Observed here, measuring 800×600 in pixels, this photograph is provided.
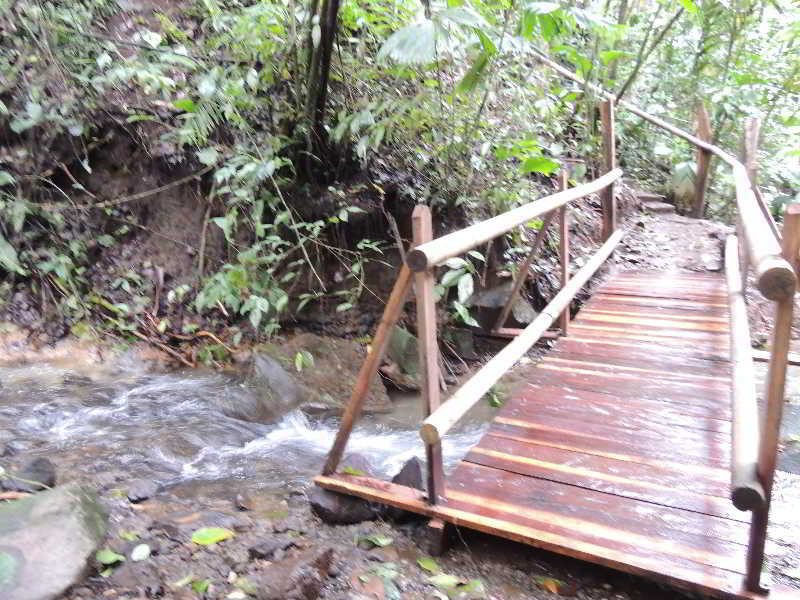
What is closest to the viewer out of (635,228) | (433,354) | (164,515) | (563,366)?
(433,354)

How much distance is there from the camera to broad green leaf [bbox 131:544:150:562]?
2.08m

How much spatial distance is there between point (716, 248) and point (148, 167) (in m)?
5.88

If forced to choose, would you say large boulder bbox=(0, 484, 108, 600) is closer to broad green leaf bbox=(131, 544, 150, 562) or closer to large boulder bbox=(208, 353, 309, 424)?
broad green leaf bbox=(131, 544, 150, 562)

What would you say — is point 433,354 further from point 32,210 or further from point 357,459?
point 32,210

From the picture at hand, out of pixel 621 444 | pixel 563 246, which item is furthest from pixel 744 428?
pixel 563 246

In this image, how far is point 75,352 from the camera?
16.9 feet

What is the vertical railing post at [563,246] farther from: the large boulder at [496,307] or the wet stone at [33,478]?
the wet stone at [33,478]

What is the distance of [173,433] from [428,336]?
2455 mm

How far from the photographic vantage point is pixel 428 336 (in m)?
2.02

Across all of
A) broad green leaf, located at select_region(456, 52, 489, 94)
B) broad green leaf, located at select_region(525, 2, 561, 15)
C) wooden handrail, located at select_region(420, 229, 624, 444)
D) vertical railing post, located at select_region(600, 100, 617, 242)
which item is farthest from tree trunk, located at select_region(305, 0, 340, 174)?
vertical railing post, located at select_region(600, 100, 617, 242)

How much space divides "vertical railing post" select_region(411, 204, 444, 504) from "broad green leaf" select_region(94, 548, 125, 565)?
44.6 inches

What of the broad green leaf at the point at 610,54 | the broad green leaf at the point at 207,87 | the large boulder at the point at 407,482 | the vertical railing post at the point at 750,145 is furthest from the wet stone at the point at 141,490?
the broad green leaf at the point at 610,54

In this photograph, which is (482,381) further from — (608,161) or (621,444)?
(608,161)

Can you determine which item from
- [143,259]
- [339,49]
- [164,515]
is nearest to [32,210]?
[143,259]
